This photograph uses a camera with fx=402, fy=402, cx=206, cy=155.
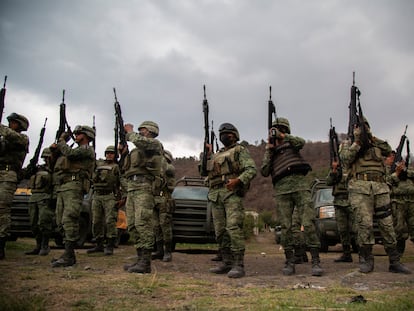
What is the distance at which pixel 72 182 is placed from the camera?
6543 mm

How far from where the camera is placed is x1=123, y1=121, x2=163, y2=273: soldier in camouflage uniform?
5.87 meters

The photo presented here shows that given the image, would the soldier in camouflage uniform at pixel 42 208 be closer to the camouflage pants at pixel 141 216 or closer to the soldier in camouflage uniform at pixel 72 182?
the soldier in camouflage uniform at pixel 72 182

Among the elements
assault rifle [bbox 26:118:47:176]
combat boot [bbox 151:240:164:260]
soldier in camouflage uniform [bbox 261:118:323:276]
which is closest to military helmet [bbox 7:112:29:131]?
assault rifle [bbox 26:118:47:176]

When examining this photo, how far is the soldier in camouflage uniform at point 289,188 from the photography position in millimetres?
6062

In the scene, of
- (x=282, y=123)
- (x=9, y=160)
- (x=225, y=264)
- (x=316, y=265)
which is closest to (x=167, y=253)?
(x=225, y=264)

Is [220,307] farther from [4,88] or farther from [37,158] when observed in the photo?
[37,158]

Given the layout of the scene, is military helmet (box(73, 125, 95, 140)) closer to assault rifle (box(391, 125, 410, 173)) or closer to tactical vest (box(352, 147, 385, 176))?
tactical vest (box(352, 147, 385, 176))

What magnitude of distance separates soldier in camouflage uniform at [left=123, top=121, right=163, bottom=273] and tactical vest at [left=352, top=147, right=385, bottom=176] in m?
3.10

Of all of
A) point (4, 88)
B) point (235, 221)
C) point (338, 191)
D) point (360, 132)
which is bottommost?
point (235, 221)

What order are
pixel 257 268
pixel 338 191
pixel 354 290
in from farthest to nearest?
pixel 338 191, pixel 257 268, pixel 354 290

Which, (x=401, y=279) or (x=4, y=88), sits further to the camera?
(x=4, y=88)

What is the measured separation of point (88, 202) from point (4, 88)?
4433 mm

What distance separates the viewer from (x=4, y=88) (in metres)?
7.04

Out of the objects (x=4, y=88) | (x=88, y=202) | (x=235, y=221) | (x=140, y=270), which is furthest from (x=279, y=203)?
(x=88, y=202)
